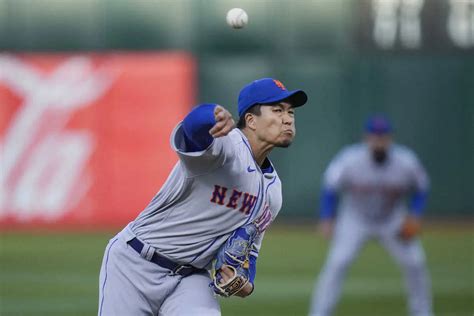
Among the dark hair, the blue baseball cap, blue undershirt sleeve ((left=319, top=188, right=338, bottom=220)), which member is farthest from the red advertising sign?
the blue baseball cap

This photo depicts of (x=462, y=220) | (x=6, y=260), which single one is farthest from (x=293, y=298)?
(x=462, y=220)

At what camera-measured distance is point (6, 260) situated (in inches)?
639

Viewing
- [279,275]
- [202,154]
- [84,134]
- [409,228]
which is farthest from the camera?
[84,134]

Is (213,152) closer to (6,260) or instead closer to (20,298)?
(20,298)

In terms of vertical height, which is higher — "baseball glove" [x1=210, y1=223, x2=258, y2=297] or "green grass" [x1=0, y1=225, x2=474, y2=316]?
"baseball glove" [x1=210, y1=223, x2=258, y2=297]

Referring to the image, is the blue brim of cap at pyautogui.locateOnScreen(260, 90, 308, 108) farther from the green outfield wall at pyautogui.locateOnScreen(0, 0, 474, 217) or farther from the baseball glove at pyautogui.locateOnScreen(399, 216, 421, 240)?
the green outfield wall at pyautogui.locateOnScreen(0, 0, 474, 217)

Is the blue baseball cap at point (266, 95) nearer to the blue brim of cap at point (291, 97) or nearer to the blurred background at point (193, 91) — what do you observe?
the blue brim of cap at point (291, 97)

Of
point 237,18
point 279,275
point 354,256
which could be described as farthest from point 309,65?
point 237,18

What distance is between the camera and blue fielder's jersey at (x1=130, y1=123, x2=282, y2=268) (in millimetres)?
5445

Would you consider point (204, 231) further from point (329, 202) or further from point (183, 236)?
point (329, 202)

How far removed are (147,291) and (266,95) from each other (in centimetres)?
117

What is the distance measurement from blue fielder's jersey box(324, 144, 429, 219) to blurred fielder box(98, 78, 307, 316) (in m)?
5.53

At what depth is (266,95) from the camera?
5535 mm

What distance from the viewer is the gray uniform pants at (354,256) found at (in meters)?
10.6
